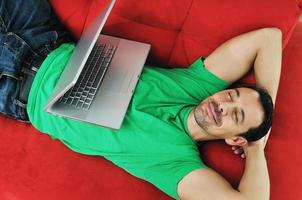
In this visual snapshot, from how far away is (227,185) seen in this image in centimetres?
107

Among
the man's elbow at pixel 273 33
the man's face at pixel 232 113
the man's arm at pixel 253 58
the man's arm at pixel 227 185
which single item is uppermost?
the man's elbow at pixel 273 33

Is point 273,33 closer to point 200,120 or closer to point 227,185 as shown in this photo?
point 200,120

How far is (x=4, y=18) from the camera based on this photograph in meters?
1.33

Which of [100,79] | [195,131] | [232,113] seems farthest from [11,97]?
[232,113]

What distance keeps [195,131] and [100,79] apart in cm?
37

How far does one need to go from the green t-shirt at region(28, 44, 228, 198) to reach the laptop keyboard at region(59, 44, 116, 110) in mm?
90

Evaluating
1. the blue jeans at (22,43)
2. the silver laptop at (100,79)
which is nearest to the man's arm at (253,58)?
the silver laptop at (100,79)

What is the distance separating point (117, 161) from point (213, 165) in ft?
1.04

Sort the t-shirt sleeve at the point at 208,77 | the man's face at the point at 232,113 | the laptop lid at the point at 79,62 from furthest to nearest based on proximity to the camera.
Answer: the t-shirt sleeve at the point at 208,77 → the man's face at the point at 232,113 → the laptop lid at the point at 79,62

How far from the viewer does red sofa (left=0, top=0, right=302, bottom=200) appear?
1162 millimetres

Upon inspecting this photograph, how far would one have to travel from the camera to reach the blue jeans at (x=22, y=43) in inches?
50.6

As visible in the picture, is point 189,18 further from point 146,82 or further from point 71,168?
point 71,168

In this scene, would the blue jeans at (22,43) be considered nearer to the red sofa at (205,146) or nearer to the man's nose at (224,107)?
the red sofa at (205,146)

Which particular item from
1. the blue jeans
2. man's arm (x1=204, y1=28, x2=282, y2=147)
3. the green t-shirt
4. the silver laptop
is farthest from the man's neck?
the blue jeans
